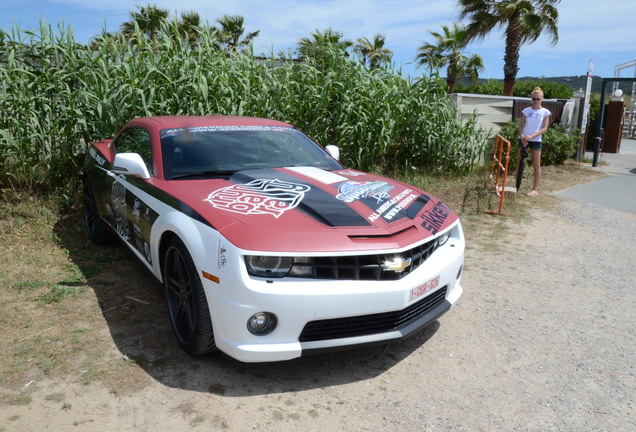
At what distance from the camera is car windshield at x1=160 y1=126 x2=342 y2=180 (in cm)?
384

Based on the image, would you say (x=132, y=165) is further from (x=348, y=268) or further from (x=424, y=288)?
(x=424, y=288)

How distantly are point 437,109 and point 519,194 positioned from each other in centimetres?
201

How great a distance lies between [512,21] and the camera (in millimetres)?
19250

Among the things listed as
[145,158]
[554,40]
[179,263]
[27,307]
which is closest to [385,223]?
[179,263]

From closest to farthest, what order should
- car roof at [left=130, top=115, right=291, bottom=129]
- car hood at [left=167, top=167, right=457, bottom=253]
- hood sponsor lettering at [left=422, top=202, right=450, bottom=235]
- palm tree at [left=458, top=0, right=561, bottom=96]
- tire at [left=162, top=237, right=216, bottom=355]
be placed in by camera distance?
car hood at [left=167, top=167, right=457, bottom=253] < tire at [left=162, top=237, right=216, bottom=355] < hood sponsor lettering at [left=422, top=202, right=450, bottom=235] < car roof at [left=130, top=115, right=291, bottom=129] < palm tree at [left=458, top=0, right=561, bottom=96]

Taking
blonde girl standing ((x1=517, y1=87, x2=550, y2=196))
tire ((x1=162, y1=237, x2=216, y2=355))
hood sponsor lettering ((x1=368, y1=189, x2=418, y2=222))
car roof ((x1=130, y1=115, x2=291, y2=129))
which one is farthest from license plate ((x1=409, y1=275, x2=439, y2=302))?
blonde girl standing ((x1=517, y1=87, x2=550, y2=196))

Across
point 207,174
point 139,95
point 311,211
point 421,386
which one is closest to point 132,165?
point 207,174

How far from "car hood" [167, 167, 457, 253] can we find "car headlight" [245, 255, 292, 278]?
3.3 inches

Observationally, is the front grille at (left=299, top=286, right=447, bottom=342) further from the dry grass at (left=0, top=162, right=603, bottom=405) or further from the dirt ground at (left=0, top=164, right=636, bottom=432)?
the dry grass at (left=0, top=162, right=603, bottom=405)

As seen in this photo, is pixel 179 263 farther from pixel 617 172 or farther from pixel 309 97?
pixel 617 172

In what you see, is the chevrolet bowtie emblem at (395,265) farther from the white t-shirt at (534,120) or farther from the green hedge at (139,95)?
the white t-shirt at (534,120)

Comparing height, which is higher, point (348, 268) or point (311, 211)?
point (311, 211)

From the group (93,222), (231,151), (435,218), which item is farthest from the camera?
(93,222)

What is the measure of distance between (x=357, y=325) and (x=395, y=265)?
394mm
